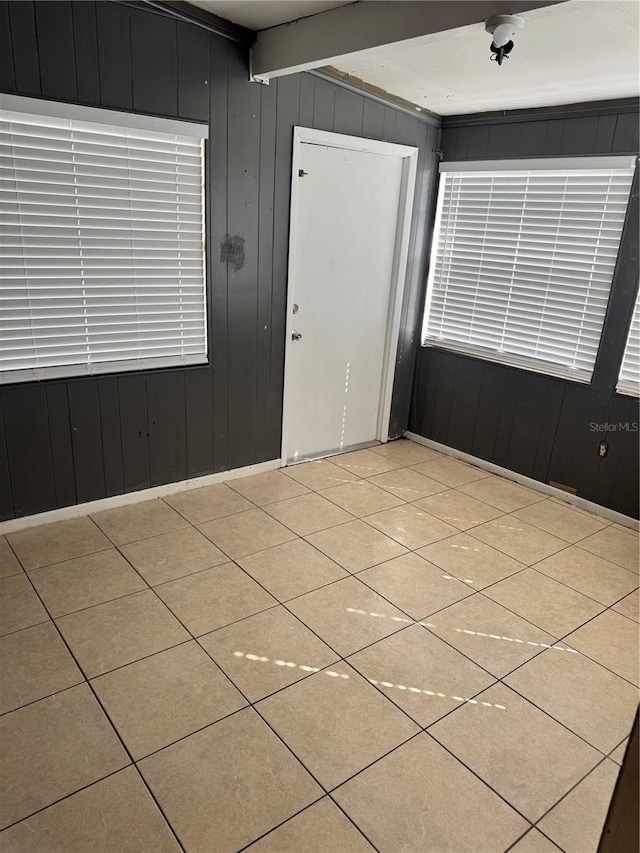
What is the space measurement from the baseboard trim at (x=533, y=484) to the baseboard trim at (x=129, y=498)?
52.2 inches

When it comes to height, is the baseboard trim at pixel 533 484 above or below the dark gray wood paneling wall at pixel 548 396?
below

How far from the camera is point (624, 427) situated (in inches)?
138

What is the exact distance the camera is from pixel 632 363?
3420mm

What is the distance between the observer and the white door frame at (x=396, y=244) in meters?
3.51

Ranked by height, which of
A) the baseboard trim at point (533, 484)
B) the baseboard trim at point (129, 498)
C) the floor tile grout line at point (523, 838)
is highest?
the baseboard trim at point (129, 498)

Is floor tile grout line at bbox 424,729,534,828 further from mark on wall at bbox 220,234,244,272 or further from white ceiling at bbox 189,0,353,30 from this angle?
white ceiling at bbox 189,0,353,30

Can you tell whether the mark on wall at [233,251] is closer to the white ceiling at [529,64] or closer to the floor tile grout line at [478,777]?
the white ceiling at [529,64]

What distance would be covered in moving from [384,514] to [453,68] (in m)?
2.43

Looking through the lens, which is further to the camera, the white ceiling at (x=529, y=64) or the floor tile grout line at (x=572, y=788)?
the white ceiling at (x=529, y=64)

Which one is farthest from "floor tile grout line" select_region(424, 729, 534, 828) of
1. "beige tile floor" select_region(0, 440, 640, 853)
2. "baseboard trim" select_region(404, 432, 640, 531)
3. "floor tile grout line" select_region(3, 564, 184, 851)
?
"baseboard trim" select_region(404, 432, 640, 531)
